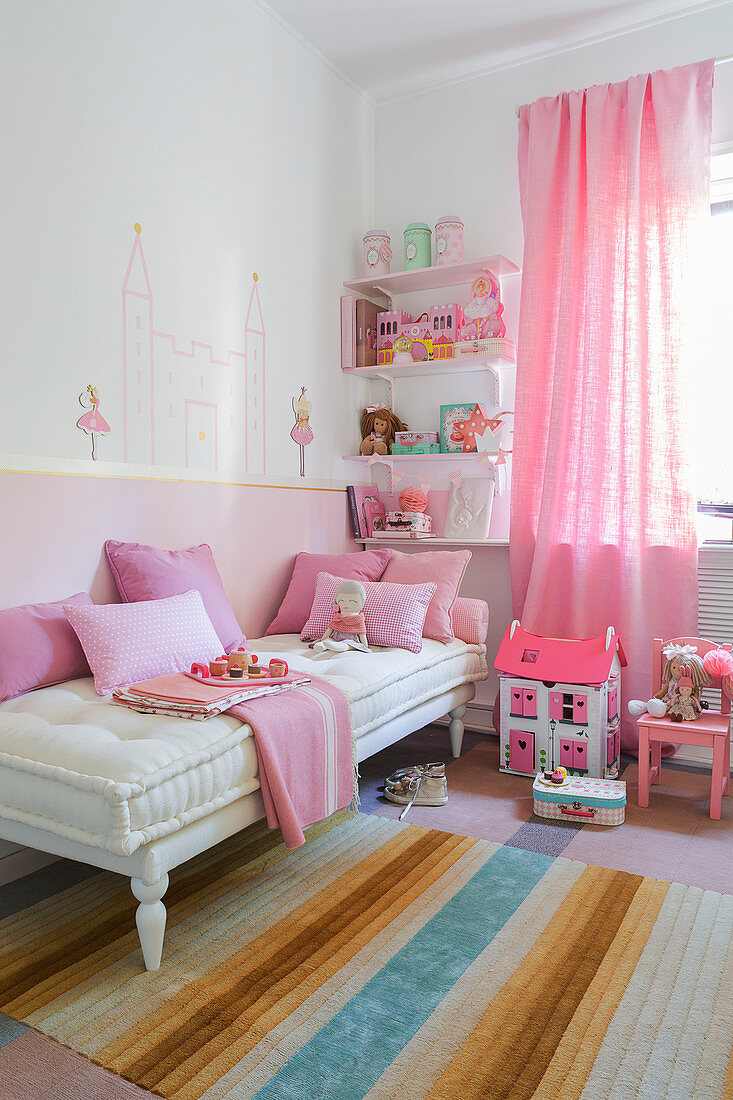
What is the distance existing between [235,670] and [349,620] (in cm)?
75

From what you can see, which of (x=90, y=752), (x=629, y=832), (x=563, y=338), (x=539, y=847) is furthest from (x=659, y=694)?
(x=90, y=752)

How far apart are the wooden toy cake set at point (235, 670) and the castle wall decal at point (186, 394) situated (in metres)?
0.83

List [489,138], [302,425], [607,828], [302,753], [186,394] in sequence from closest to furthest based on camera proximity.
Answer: [302,753]
[607,828]
[186,394]
[302,425]
[489,138]

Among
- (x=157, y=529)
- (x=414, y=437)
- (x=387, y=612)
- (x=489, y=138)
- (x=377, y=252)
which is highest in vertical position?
(x=489, y=138)

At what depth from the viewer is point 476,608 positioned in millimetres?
3193

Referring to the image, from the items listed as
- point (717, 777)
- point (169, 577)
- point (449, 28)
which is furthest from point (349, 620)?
point (449, 28)

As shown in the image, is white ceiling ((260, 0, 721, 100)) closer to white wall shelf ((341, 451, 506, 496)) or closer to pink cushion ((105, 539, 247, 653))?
white wall shelf ((341, 451, 506, 496))

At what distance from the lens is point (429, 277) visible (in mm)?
3600

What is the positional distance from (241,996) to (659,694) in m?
1.75

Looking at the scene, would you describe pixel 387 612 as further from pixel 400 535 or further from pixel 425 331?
pixel 425 331

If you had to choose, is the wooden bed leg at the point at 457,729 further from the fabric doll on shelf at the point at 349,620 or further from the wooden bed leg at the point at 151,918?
the wooden bed leg at the point at 151,918

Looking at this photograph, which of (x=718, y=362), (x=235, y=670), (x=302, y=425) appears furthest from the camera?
(x=302, y=425)

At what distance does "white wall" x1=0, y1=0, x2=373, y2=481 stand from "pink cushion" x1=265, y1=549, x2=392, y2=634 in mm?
417

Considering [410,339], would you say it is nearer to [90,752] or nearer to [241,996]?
[90,752]
